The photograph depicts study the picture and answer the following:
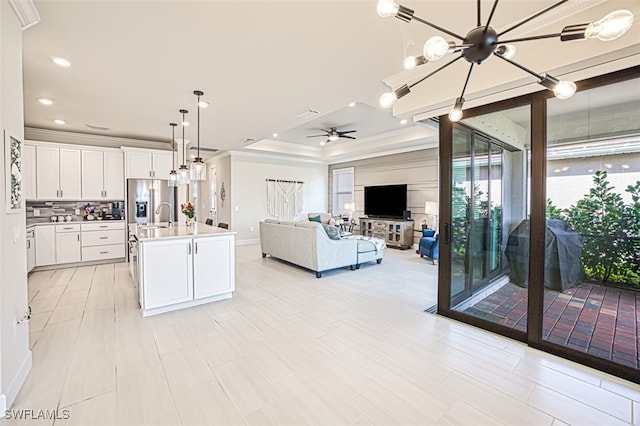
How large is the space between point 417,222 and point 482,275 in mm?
4333

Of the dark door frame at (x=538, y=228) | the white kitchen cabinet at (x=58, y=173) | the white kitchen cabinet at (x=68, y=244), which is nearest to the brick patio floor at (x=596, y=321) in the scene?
the dark door frame at (x=538, y=228)

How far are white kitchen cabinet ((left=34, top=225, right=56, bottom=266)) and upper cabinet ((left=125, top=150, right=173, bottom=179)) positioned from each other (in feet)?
5.35

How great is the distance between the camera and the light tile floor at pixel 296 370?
1.83 meters

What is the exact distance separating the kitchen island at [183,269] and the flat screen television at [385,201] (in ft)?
17.5

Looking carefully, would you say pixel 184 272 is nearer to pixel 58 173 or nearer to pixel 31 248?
pixel 31 248

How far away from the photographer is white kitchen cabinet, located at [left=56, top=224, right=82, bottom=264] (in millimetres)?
5320

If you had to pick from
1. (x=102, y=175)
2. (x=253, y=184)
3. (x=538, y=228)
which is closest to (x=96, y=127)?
(x=102, y=175)

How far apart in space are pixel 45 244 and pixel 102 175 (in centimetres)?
161

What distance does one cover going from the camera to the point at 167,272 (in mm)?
3410

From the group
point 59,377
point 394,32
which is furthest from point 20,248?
point 394,32

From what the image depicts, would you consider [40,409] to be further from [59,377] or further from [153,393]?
[153,393]

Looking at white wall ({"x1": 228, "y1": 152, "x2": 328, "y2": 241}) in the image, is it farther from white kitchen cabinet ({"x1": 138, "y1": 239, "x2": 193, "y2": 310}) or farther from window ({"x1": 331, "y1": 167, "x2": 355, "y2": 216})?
white kitchen cabinet ({"x1": 138, "y1": 239, "x2": 193, "y2": 310})

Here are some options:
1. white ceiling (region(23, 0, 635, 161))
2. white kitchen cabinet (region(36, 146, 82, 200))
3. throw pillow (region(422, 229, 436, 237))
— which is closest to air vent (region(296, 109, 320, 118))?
white ceiling (region(23, 0, 635, 161))

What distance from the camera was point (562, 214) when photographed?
8.27 feet
